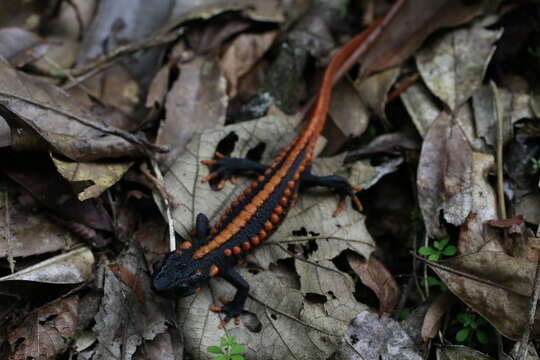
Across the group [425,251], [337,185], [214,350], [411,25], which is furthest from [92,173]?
[411,25]

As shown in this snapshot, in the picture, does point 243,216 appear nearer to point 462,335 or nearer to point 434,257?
point 434,257

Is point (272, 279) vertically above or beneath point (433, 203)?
beneath

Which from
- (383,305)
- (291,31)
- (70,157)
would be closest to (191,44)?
(291,31)

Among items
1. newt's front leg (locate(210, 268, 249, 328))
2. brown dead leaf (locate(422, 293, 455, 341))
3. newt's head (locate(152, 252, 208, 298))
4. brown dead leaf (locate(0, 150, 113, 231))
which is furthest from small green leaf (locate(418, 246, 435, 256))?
brown dead leaf (locate(0, 150, 113, 231))

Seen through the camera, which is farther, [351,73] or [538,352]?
[351,73]

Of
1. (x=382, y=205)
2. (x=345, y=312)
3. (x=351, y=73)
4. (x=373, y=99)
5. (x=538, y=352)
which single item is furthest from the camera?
(x=351, y=73)

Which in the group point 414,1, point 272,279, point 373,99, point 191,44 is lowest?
point 272,279

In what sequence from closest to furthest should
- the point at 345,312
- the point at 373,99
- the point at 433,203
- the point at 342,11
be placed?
the point at 345,312
the point at 433,203
the point at 373,99
the point at 342,11

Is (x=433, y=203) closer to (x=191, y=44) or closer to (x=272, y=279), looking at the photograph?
(x=272, y=279)
